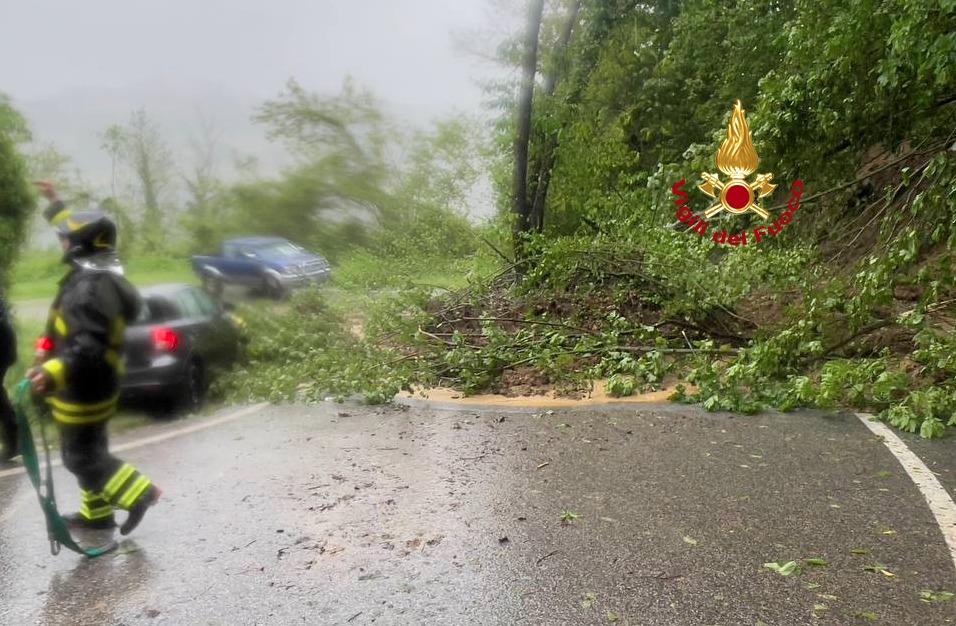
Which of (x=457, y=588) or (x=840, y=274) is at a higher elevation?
(x=840, y=274)

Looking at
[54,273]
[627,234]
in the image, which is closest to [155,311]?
[54,273]

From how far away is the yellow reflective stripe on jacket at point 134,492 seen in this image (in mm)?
1669

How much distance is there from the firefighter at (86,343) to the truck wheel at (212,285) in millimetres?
138

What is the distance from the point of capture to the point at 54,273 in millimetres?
1337

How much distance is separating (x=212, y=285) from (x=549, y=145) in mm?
6919

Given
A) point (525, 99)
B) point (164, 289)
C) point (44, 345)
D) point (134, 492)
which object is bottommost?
point (134, 492)

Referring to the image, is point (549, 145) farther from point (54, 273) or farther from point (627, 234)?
point (54, 273)

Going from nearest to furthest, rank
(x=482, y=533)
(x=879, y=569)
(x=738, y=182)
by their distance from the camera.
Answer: (x=879, y=569)
(x=482, y=533)
(x=738, y=182)

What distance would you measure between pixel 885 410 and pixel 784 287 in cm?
119

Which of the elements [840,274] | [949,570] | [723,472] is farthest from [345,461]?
[840,274]

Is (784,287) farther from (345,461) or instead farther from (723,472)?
(345,461)

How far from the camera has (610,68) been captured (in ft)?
32.0

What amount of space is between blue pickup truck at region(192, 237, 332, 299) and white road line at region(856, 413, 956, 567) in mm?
2977

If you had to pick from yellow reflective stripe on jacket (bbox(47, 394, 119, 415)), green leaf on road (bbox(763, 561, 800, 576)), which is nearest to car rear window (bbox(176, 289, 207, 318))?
yellow reflective stripe on jacket (bbox(47, 394, 119, 415))
